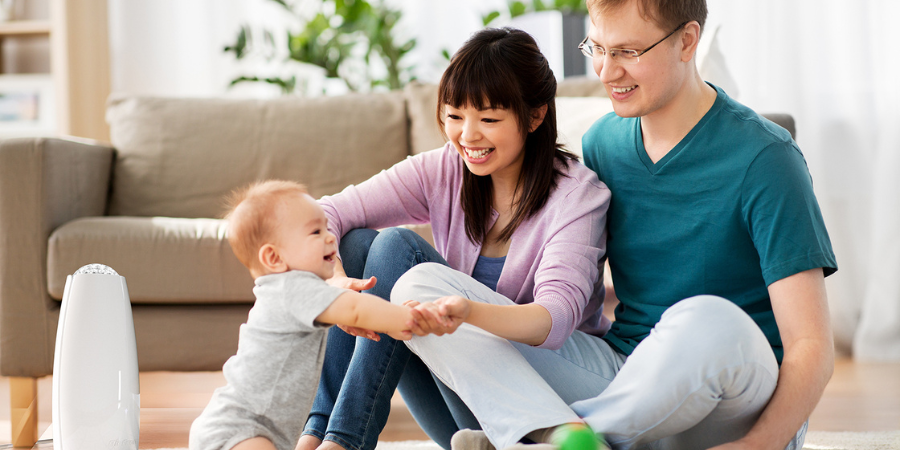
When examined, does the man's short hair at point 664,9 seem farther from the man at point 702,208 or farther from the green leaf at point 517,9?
the green leaf at point 517,9

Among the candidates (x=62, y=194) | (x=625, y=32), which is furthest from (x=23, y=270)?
(x=625, y=32)

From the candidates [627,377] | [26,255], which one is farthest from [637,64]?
[26,255]

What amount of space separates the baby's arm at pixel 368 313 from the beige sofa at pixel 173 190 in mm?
832

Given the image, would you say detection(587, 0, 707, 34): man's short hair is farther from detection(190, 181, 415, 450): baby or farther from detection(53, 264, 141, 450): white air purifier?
detection(53, 264, 141, 450): white air purifier

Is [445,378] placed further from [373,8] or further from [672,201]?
[373,8]

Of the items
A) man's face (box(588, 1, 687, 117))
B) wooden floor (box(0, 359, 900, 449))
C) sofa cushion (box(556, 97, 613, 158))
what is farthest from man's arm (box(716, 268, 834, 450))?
sofa cushion (box(556, 97, 613, 158))

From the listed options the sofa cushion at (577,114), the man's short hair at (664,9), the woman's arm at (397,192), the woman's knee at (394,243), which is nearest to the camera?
the man's short hair at (664,9)

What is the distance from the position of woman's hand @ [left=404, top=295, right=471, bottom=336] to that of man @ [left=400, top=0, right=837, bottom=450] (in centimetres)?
9

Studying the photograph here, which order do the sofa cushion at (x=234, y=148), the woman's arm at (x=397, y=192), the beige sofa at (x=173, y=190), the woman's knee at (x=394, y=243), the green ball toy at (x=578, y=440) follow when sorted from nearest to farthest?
the green ball toy at (x=578, y=440), the woman's knee at (x=394, y=243), the woman's arm at (x=397, y=192), the beige sofa at (x=173, y=190), the sofa cushion at (x=234, y=148)

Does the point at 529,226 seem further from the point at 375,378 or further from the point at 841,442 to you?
the point at 841,442

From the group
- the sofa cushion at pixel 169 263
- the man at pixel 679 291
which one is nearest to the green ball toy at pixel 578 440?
the man at pixel 679 291

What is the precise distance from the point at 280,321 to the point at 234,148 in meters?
1.38

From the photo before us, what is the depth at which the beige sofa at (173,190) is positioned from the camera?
1.61 m

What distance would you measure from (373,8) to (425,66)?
0.42 meters
